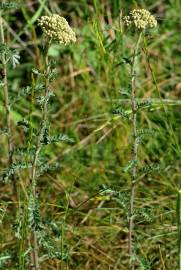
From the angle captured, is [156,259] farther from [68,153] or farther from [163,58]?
[163,58]

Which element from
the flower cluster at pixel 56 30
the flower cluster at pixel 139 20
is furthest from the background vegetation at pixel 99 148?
the flower cluster at pixel 56 30

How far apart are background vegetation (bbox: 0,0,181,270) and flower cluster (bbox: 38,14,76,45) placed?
0.27m

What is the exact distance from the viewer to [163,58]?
174 inches

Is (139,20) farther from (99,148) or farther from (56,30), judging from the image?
(99,148)

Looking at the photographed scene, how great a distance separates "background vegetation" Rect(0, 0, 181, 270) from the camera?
9.69ft

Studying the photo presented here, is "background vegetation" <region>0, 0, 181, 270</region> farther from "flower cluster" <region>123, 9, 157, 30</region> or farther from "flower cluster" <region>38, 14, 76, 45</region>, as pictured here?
"flower cluster" <region>38, 14, 76, 45</region>

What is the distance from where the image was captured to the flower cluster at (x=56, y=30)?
2115 mm

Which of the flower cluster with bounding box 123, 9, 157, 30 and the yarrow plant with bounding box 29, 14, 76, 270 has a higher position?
the flower cluster with bounding box 123, 9, 157, 30

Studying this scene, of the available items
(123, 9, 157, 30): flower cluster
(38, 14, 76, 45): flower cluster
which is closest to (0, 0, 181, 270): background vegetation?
(123, 9, 157, 30): flower cluster

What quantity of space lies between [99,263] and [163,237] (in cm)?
36

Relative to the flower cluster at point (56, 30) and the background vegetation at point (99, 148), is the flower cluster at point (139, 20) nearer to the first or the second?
the background vegetation at point (99, 148)

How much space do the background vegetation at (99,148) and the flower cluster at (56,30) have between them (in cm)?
27

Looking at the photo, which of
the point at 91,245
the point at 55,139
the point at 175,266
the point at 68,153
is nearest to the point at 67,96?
the point at 68,153

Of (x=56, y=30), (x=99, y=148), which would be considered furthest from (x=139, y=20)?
(x=99, y=148)
